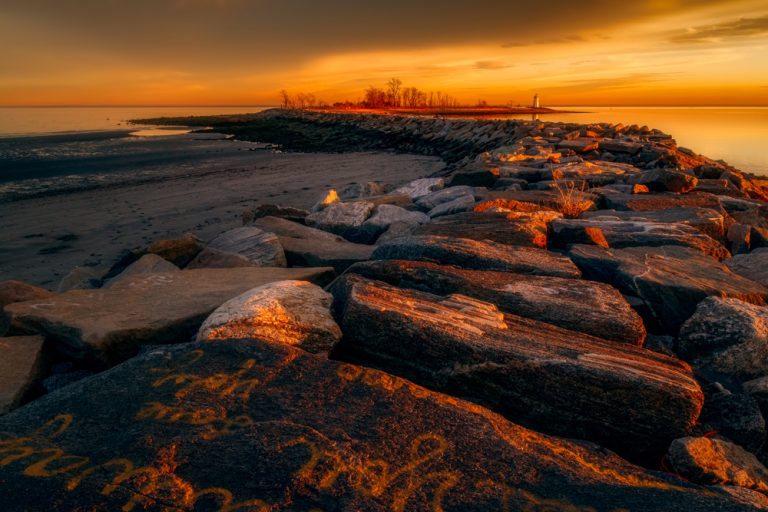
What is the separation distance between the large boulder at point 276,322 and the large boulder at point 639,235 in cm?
250

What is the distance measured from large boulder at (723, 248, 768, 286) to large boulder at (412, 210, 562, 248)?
1565 millimetres

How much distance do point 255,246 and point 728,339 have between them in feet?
13.8

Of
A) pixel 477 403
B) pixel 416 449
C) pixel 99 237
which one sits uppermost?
pixel 416 449

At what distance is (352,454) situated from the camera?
5.60ft

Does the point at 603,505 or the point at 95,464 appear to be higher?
the point at 95,464

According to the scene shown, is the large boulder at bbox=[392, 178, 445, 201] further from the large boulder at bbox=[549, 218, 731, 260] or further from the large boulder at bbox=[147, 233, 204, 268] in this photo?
the large boulder at bbox=[549, 218, 731, 260]

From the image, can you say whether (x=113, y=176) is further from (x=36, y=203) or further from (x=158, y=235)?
(x=158, y=235)

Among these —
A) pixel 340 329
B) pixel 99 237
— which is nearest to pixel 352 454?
pixel 340 329

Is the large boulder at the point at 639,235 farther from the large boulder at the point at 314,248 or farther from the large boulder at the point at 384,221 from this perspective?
the large boulder at the point at 384,221

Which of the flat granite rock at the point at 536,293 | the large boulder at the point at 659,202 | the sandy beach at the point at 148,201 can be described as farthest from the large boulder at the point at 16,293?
the large boulder at the point at 659,202

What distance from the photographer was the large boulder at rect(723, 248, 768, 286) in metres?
3.69

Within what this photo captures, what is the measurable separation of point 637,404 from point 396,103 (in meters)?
94.3

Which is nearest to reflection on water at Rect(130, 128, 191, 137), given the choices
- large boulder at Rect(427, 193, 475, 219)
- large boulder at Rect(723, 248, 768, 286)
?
large boulder at Rect(427, 193, 475, 219)

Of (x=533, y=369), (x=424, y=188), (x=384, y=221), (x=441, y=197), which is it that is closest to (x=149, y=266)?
(x=384, y=221)
